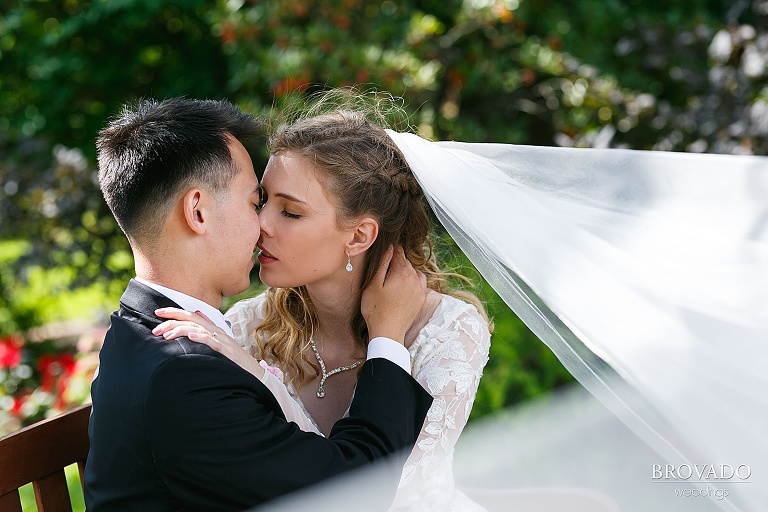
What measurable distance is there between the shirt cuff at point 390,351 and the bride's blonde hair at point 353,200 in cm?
38

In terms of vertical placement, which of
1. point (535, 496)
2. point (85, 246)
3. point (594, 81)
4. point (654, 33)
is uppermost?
point (654, 33)

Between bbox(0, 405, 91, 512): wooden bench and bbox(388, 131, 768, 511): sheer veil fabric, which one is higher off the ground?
bbox(388, 131, 768, 511): sheer veil fabric

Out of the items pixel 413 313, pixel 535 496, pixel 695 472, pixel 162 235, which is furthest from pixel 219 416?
pixel 535 496

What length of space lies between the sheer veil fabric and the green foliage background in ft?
7.75

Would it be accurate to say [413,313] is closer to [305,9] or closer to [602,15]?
[305,9]

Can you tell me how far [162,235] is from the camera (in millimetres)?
2146

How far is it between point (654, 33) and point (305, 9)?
2.25 metres

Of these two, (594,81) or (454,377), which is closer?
(454,377)

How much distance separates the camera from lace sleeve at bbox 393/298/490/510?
99.5 inches

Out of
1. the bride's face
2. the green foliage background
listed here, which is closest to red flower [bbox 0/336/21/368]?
the green foliage background

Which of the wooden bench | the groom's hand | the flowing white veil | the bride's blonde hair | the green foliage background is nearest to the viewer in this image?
the flowing white veil

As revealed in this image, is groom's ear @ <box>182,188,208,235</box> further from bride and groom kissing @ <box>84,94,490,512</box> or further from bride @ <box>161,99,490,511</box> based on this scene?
bride @ <box>161,99,490,511</box>

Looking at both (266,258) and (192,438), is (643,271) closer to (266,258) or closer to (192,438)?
(266,258)

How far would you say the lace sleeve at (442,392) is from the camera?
2527 mm
